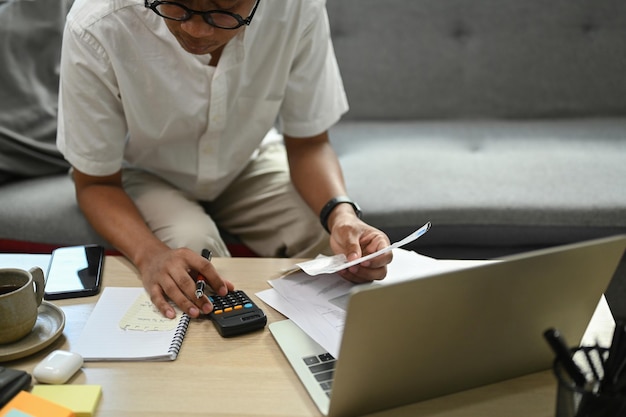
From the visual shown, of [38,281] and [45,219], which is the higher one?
[38,281]

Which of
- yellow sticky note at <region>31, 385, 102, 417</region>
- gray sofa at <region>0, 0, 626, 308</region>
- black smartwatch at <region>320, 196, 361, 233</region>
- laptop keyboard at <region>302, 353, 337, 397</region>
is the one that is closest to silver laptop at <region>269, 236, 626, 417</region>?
laptop keyboard at <region>302, 353, 337, 397</region>

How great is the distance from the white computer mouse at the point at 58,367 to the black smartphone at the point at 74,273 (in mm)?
190

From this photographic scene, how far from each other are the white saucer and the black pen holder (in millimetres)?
625

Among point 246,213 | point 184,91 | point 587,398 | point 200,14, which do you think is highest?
point 200,14

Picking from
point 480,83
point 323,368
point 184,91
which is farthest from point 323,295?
point 480,83

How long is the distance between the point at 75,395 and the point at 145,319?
194 millimetres

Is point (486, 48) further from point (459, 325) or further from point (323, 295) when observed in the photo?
point (459, 325)

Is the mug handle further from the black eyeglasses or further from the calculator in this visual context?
the black eyeglasses

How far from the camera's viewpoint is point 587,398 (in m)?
0.64

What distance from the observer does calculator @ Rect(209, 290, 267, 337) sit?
917 mm

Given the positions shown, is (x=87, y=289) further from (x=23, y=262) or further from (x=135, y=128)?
(x=135, y=128)

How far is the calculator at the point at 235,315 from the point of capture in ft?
3.01

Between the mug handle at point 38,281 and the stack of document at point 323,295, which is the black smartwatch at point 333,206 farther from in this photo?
the mug handle at point 38,281

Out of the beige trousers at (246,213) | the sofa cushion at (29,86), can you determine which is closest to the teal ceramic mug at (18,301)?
the beige trousers at (246,213)
